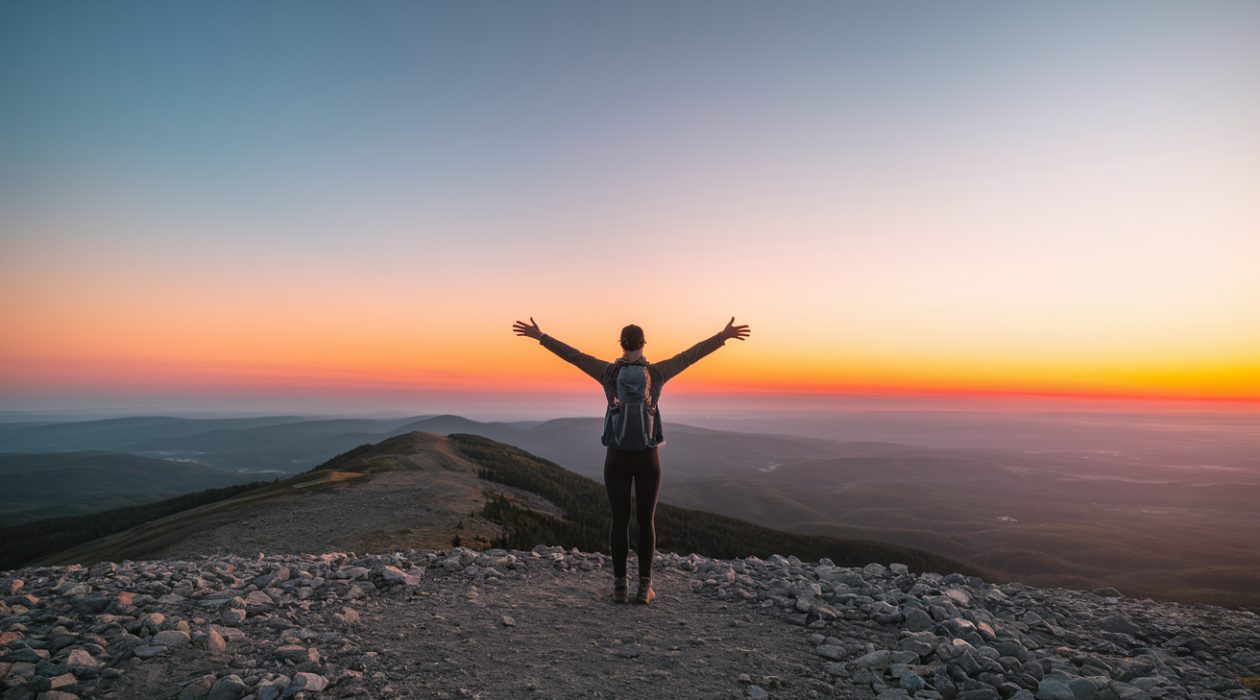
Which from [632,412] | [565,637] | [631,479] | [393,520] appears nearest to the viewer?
[565,637]

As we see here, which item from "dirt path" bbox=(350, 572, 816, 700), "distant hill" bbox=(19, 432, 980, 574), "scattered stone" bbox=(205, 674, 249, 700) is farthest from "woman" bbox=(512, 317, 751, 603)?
"distant hill" bbox=(19, 432, 980, 574)

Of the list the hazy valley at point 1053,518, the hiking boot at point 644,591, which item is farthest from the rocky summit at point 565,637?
the hazy valley at point 1053,518

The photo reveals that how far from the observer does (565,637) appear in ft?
20.1

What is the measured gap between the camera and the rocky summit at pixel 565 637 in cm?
491

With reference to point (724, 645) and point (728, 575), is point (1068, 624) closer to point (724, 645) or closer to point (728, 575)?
point (728, 575)

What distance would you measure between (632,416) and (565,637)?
282 cm

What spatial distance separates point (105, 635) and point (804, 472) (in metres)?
212

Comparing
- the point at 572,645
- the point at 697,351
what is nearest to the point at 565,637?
the point at 572,645

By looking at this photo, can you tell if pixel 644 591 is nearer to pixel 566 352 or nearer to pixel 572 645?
pixel 572 645

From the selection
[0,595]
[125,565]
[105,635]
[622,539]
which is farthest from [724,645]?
[125,565]

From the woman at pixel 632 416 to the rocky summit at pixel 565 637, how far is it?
1336 mm

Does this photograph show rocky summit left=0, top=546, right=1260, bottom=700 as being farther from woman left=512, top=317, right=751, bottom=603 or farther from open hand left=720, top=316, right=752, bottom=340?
open hand left=720, top=316, right=752, bottom=340

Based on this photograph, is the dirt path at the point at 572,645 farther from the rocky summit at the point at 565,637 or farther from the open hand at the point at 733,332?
the open hand at the point at 733,332

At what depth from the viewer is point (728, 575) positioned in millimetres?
8664
